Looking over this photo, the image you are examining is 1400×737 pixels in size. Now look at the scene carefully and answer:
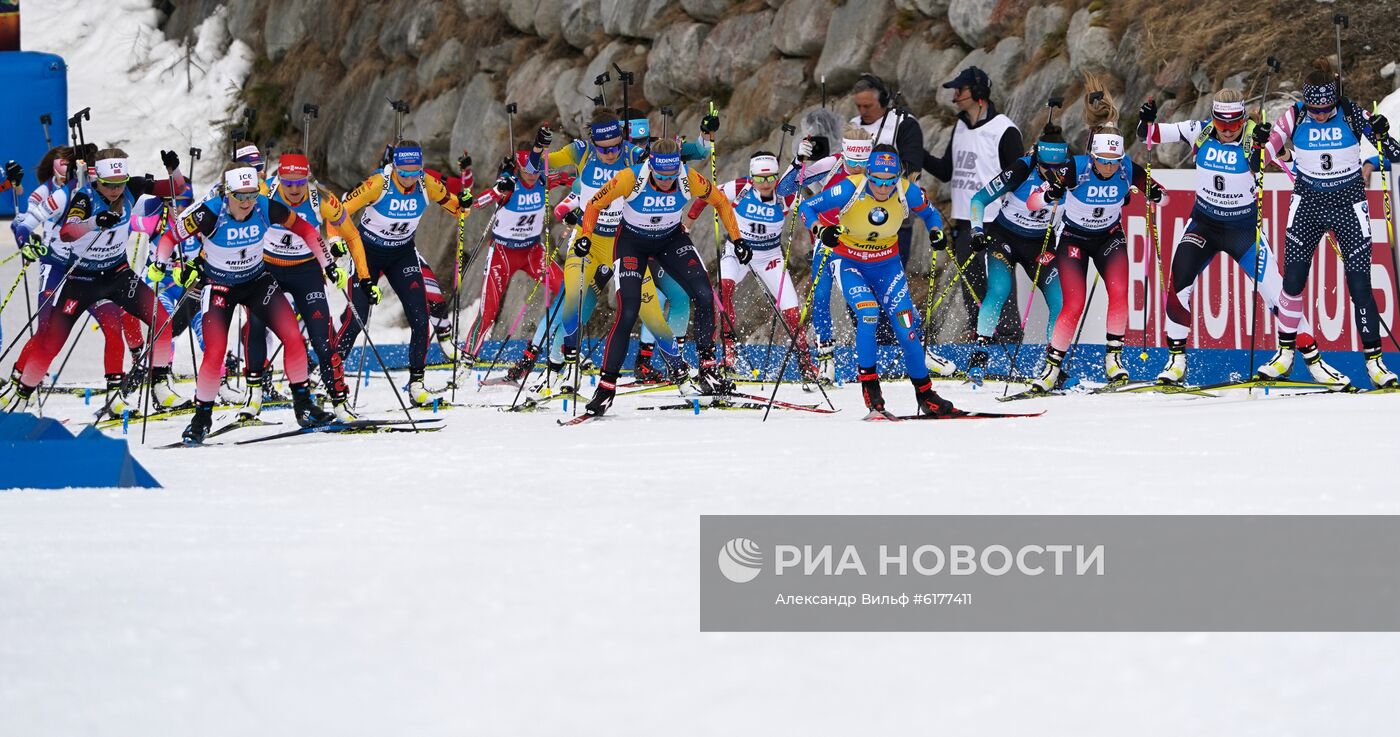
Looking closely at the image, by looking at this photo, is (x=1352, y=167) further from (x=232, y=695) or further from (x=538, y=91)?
(x=538, y=91)

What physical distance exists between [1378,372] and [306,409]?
5994mm

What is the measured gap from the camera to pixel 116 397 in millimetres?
11711

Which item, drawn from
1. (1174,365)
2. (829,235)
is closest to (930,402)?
(829,235)

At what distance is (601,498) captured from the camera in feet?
19.8

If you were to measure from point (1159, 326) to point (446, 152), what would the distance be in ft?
41.3

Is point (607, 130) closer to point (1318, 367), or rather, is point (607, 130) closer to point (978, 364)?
point (978, 364)

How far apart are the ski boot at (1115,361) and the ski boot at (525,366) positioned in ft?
12.5

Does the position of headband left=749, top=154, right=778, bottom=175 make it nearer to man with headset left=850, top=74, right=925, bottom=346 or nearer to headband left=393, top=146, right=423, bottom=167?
man with headset left=850, top=74, right=925, bottom=346

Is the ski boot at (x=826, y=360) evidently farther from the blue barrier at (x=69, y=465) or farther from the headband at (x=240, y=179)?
the blue barrier at (x=69, y=465)

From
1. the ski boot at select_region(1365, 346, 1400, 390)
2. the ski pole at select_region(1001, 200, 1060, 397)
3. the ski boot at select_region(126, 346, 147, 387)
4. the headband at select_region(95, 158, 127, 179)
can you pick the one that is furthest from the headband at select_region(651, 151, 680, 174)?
the ski boot at select_region(1365, 346, 1400, 390)

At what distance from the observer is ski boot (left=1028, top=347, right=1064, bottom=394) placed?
10617mm

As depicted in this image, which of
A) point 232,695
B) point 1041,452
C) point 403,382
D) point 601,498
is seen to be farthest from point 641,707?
point 403,382

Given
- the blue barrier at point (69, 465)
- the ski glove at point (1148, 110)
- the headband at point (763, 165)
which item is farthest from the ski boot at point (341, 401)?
the ski glove at point (1148, 110)

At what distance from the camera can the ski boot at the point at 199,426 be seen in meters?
9.23
